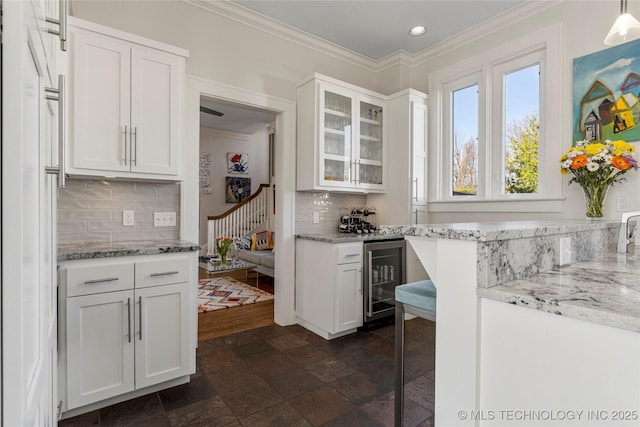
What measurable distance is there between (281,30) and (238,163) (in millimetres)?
4801

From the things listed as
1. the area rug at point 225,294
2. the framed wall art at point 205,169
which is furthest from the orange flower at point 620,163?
the framed wall art at point 205,169

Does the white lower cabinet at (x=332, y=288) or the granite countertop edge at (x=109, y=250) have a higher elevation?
the granite countertop edge at (x=109, y=250)

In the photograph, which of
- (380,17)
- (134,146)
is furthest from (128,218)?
(380,17)

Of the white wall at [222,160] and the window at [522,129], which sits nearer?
the window at [522,129]

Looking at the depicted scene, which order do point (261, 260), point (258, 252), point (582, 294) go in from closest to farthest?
point (582, 294)
point (261, 260)
point (258, 252)

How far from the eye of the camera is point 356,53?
12.5ft

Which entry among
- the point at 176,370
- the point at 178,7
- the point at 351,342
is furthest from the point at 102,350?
the point at 178,7

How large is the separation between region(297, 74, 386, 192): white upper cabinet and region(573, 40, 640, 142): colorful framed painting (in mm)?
A: 1741

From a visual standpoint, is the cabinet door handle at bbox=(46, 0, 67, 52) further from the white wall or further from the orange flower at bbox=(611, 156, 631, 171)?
the white wall

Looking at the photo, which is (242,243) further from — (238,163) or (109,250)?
(109,250)

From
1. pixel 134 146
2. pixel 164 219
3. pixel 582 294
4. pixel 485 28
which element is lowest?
pixel 582 294

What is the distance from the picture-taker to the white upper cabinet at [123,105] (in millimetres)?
2059

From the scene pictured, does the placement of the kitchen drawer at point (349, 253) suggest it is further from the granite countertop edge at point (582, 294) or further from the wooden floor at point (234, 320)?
the granite countertop edge at point (582, 294)

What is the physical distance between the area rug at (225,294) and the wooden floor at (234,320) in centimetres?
15
